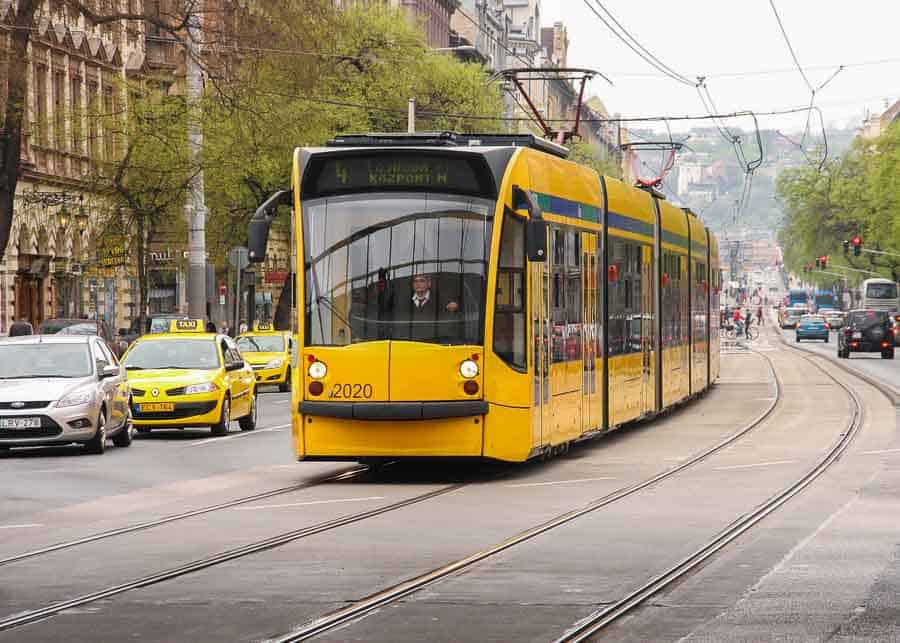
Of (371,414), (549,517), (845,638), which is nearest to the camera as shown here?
(845,638)

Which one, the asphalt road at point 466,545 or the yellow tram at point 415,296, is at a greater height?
the yellow tram at point 415,296

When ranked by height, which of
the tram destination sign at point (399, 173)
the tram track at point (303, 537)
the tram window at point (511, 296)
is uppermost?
the tram destination sign at point (399, 173)

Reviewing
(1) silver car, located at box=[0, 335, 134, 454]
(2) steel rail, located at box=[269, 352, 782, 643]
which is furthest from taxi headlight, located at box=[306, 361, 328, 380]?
(1) silver car, located at box=[0, 335, 134, 454]

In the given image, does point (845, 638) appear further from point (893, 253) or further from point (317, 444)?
point (893, 253)

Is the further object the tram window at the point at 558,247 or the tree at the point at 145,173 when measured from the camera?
the tree at the point at 145,173

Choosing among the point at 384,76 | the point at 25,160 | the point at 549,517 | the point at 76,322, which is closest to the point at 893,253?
the point at 384,76

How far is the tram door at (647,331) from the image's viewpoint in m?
26.9

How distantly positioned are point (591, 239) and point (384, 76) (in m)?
43.1

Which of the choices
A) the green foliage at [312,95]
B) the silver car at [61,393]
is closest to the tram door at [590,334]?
the silver car at [61,393]

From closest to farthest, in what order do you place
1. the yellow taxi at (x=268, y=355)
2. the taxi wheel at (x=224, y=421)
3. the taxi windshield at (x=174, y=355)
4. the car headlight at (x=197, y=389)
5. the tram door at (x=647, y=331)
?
Result: the tram door at (x=647, y=331) → the car headlight at (x=197, y=389) → the taxi wheel at (x=224, y=421) → the taxi windshield at (x=174, y=355) → the yellow taxi at (x=268, y=355)

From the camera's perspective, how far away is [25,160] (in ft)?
172

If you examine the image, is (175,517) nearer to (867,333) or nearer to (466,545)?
(466,545)

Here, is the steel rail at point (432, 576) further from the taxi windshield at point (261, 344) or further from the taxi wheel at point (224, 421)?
the taxi windshield at point (261, 344)

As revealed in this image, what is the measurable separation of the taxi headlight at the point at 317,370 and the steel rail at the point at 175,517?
1.03 metres
